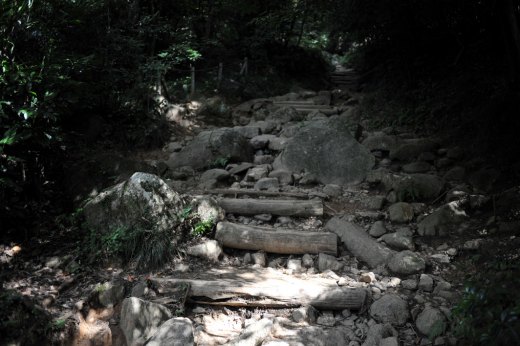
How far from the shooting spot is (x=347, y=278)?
4145 mm

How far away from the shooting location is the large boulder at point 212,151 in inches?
282

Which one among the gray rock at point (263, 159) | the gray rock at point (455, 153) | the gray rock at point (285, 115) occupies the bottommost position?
the gray rock at point (263, 159)

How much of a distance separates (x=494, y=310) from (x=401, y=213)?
9.67 feet

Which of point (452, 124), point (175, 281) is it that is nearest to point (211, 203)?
point (175, 281)

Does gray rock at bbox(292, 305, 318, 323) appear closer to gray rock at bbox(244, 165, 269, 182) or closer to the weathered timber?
the weathered timber

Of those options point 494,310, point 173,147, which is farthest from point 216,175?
point 494,310

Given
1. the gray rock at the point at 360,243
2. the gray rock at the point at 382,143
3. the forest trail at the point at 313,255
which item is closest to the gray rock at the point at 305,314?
the forest trail at the point at 313,255

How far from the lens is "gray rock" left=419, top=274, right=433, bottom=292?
149 inches

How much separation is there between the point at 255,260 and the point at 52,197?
300 centimetres

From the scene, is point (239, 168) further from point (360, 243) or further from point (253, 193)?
point (360, 243)

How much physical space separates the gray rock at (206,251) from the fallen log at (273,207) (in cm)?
84

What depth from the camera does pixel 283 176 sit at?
634 cm

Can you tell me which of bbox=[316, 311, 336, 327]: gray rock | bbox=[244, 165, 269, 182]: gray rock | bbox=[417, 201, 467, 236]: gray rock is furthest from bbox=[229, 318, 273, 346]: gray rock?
bbox=[244, 165, 269, 182]: gray rock

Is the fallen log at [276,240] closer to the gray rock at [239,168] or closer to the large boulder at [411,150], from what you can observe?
the gray rock at [239,168]
